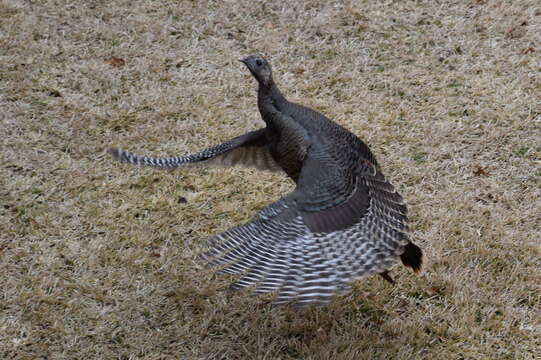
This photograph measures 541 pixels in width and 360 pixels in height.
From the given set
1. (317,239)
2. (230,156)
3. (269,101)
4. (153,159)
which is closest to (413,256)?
(317,239)

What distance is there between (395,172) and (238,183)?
1224 millimetres

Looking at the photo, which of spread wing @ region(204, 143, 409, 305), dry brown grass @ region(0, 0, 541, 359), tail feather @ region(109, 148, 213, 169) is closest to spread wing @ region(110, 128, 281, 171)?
tail feather @ region(109, 148, 213, 169)

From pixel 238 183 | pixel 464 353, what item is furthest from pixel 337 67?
pixel 464 353

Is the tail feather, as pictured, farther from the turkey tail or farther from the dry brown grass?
the turkey tail

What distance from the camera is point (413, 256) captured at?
3496 millimetres

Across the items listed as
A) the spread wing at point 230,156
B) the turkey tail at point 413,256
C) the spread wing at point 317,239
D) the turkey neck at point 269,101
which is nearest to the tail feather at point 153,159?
the spread wing at point 230,156

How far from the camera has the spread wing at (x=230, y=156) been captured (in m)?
3.86

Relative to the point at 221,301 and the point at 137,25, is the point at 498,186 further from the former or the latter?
the point at 137,25

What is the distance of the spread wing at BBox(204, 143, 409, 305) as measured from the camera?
2.84 metres

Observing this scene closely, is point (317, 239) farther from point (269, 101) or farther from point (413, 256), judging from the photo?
point (269, 101)

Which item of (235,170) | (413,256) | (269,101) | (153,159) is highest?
(269,101)

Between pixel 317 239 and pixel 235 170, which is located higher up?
pixel 317 239

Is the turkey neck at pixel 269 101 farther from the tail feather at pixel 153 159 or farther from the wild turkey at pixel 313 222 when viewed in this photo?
the tail feather at pixel 153 159

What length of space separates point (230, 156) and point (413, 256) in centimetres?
141
